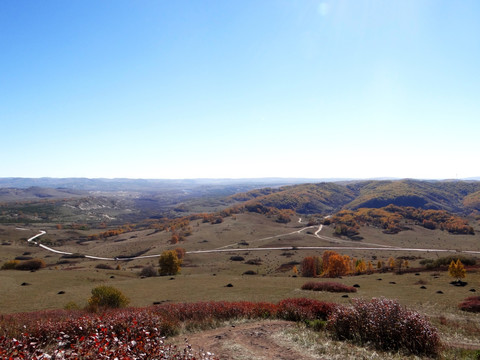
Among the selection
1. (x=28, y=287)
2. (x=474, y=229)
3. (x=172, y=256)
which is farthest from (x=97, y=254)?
(x=474, y=229)

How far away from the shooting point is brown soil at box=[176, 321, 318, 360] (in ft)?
40.6

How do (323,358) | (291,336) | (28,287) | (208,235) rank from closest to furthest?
(323,358) → (291,336) → (28,287) → (208,235)

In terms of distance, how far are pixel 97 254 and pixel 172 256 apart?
75.5m

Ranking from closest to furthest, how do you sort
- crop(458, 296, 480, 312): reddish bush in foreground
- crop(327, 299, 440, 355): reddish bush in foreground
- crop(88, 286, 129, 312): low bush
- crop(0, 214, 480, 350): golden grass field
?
crop(327, 299, 440, 355): reddish bush in foreground
crop(458, 296, 480, 312): reddish bush in foreground
crop(0, 214, 480, 350): golden grass field
crop(88, 286, 129, 312): low bush

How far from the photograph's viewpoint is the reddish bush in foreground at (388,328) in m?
13.2

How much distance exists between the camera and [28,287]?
41.3 meters

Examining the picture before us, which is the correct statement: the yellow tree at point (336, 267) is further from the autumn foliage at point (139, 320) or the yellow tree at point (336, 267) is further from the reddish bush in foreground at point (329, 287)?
the autumn foliage at point (139, 320)

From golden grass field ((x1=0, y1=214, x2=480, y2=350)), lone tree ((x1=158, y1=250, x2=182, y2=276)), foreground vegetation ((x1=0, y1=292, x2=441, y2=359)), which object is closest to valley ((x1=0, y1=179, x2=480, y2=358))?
golden grass field ((x1=0, y1=214, x2=480, y2=350))

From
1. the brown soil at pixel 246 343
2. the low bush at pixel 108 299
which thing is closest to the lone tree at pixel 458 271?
the brown soil at pixel 246 343

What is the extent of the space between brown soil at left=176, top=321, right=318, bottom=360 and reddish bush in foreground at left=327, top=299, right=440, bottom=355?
3403 mm

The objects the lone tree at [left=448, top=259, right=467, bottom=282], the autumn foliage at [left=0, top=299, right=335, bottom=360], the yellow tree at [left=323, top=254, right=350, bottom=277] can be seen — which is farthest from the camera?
the yellow tree at [left=323, top=254, right=350, bottom=277]

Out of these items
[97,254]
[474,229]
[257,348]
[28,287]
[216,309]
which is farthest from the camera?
[474,229]

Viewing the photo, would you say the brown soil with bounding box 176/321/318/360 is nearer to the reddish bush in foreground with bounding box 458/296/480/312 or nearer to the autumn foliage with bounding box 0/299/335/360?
the autumn foliage with bounding box 0/299/335/360

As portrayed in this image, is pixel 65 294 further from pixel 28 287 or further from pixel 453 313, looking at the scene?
pixel 453 313
